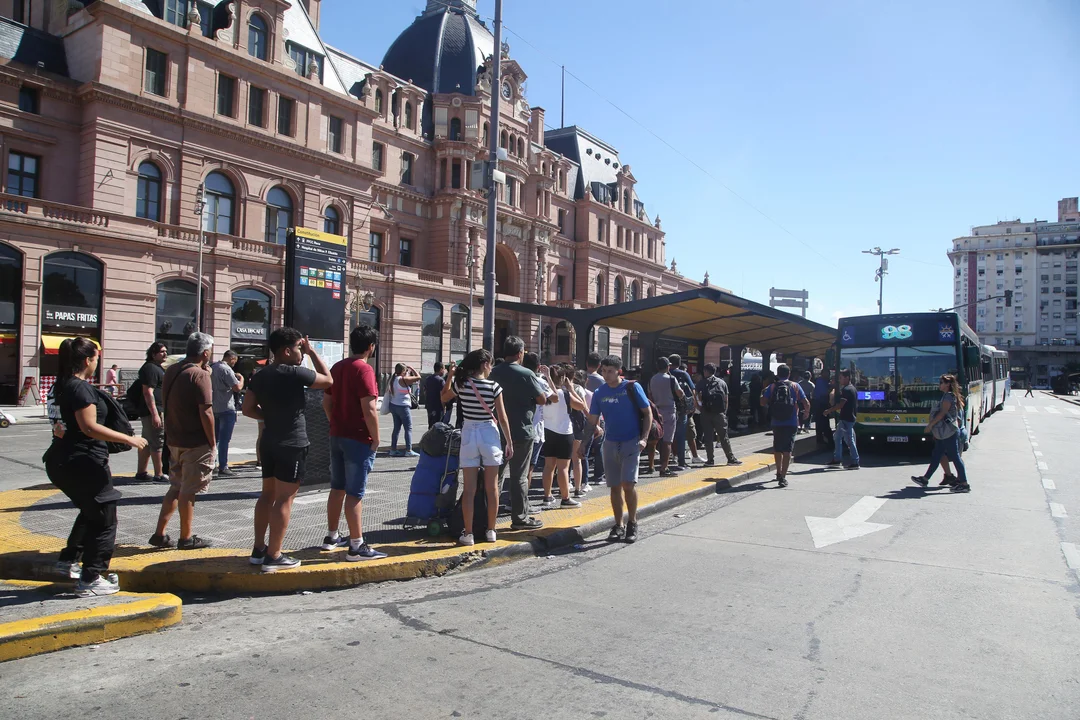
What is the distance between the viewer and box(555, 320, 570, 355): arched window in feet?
173

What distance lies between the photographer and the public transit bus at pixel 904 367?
14469 millimetres

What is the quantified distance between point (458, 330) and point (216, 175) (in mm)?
16680

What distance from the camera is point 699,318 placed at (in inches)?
711

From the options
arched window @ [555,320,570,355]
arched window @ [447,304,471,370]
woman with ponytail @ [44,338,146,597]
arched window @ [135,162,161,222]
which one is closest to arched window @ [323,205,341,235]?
arched window @ [135,162,161,222]

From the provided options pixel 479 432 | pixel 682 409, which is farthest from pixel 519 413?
pixel 682 409

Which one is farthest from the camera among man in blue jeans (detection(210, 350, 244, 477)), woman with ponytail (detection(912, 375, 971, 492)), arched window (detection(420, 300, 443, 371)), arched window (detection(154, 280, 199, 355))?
arched window (detection(420, 300, 443, 371))

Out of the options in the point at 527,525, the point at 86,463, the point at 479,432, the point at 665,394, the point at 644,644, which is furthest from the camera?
the point at 665,394

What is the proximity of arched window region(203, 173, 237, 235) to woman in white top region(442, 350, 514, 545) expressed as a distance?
27632 millimetres

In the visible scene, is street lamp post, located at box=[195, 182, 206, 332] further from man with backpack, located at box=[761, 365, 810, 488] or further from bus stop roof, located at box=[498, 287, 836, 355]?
man with backpack, located at box=[761, 365, 810, 488]

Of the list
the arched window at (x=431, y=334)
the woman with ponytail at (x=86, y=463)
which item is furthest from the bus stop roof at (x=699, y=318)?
the arched window at (x=431, y=334)

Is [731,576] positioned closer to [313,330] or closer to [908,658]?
[908,658]

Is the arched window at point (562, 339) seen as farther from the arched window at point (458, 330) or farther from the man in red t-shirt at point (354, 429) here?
the man in red t-shirt at point (354, 429)

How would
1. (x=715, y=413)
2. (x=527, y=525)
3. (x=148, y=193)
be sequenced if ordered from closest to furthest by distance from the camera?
(x=527, y=525) < (x=715, y=413) < (x=148, y=193)

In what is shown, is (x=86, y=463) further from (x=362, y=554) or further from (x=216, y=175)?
(x=216, y=175)
